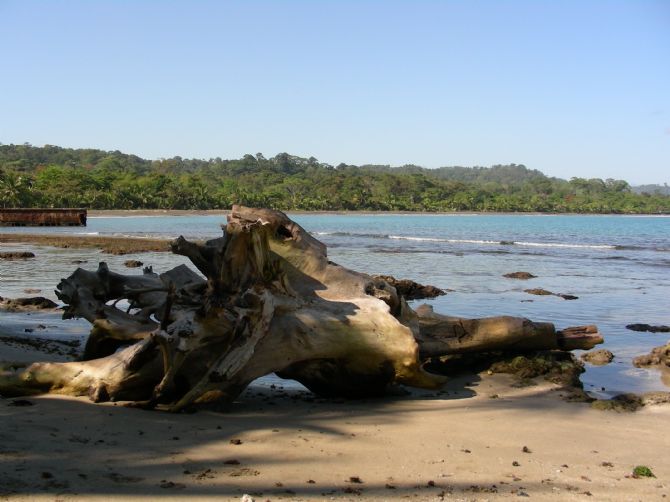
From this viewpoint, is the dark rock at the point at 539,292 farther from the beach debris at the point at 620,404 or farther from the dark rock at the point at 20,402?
the dark rock at the point at 20,402

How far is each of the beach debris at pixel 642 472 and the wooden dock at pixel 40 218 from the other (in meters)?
57.2

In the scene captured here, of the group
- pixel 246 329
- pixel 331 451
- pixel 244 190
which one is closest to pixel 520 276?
pixel 246 329

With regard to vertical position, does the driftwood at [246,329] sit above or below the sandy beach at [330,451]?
above

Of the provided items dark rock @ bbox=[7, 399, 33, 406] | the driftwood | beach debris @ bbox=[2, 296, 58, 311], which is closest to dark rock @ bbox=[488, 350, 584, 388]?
the driftwood

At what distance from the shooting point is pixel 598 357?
31.3 feet

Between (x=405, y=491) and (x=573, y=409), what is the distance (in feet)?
10.7

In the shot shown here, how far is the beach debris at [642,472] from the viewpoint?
5.04 meters

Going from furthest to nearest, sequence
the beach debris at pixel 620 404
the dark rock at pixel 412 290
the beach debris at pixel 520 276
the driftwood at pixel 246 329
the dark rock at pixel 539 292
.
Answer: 1. the beach debris at pixel 520 276
2. the dark rock at pixel 539 292
3. the dark rock at pixel 412 290
4. the beach debris at pixel 620 404
5. the driftwood at pixel 246 329

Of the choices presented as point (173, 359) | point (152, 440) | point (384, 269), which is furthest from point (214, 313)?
point (384, 269)

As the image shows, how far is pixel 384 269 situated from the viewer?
76.9 ft

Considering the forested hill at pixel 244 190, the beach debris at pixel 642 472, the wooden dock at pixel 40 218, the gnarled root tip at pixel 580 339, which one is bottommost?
the wooden dock at pixel 40 218

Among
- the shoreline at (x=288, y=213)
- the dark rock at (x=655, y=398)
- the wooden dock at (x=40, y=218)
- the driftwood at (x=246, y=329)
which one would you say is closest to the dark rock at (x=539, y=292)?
the driftwood at (x=246, y=329)

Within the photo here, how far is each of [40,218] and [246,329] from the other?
181 ft

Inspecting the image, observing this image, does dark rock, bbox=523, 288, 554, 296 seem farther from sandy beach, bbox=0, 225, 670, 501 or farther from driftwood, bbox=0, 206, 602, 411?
sandy beach, bbox=0, 225, 670, 501
